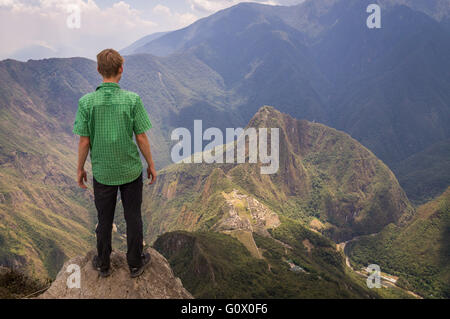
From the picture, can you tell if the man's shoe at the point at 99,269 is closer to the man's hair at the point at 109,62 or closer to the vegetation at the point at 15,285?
the vegetation at the point at 15,285

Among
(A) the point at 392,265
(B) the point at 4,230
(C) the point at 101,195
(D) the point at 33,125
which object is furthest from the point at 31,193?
(C) the point at 101,195

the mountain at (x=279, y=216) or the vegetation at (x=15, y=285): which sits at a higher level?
the vegetation at (x=15, y=285)

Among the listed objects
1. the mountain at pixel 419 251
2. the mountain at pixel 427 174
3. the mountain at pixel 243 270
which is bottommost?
the mountain at pixel 419 251

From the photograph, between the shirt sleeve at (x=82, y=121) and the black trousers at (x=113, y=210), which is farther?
the black trousers at (x=113, y=210)

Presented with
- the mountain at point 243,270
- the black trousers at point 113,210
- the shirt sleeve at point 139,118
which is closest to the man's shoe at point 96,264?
the black trousers at point 113,210

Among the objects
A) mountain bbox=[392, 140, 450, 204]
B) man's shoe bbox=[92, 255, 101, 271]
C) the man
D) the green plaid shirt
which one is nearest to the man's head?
the man

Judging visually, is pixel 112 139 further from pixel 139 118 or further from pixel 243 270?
pixel 243 270
